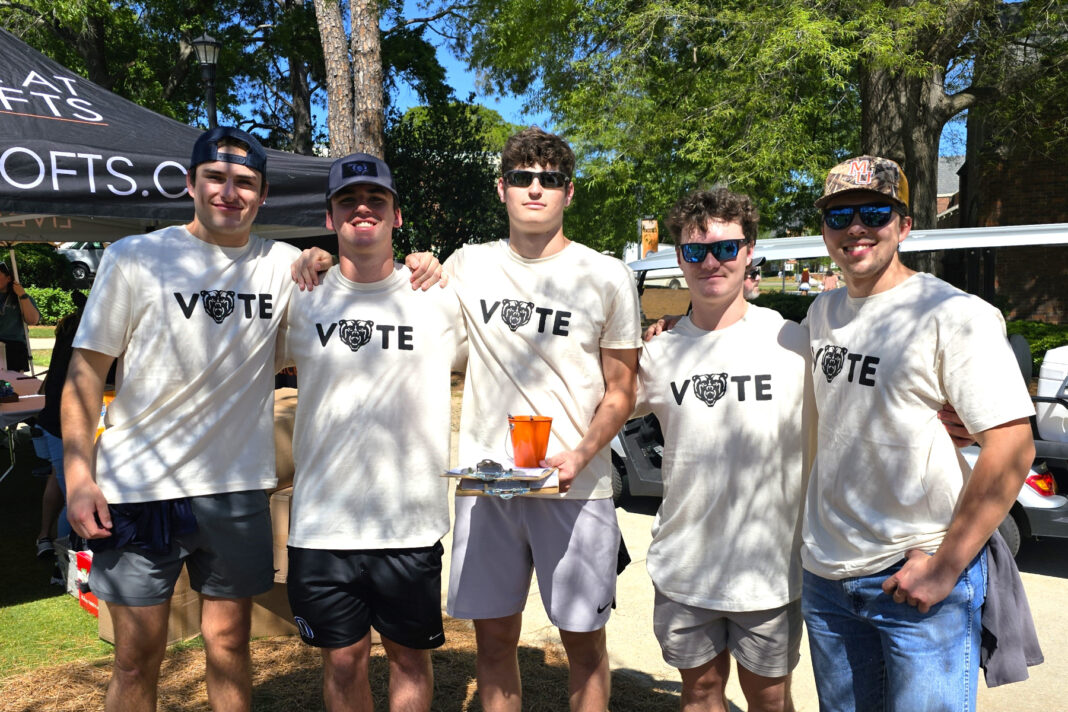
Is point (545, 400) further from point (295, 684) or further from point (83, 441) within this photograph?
point (295, 684)

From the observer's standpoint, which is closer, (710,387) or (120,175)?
(710,387)

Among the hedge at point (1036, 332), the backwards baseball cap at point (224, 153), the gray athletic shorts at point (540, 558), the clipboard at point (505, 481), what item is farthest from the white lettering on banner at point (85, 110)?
the hedge at point (1036, 332)

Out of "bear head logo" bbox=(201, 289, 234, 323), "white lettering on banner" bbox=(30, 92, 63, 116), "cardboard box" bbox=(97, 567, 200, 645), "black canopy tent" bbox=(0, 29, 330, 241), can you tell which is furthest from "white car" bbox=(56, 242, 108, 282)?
"bear head logo" bbox=(201, 289, 234, 323)

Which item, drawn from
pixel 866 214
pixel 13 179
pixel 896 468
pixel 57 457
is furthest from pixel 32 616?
pixel 866 214

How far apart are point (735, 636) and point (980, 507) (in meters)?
0.94

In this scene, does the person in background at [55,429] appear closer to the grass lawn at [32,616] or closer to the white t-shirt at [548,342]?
the grass lawn at [32,616]

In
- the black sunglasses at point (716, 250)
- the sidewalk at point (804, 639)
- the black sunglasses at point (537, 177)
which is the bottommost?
the sidewalk at point (804, 639)

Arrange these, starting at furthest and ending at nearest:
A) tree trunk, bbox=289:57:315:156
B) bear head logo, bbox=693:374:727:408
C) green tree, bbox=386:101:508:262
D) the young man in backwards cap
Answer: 1. tree trunk, bbox=289:57:315:156
2. green tree, bbox=386:101:508:262
3. the young man in backwards cap
4. bear head logo, bbox=693:374:727:408

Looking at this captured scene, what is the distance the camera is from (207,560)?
290cm

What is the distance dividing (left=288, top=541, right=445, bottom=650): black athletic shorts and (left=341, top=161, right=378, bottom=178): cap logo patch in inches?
51.3

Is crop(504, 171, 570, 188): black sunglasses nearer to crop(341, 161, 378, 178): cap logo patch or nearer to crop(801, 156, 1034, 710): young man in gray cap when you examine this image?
crop(341, 161, 378, 178): cap logo patch

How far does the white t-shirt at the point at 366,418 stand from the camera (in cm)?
283

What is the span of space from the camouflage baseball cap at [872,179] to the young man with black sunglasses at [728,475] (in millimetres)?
404

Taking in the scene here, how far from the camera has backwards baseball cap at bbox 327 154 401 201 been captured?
287 centimetres
